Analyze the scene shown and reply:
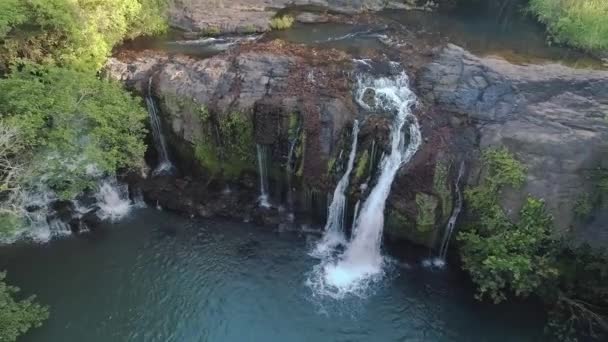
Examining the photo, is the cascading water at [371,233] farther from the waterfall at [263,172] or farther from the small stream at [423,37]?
the small stream at [423,37]

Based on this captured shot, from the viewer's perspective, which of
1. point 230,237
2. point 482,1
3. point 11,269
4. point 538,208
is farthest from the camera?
point 482,1

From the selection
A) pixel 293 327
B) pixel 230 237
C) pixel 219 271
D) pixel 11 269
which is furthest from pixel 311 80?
pixel 11 269

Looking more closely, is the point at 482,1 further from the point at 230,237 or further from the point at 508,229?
the point at 230,237

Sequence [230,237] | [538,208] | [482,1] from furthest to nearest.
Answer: [482,1], [230,237], [538,208]

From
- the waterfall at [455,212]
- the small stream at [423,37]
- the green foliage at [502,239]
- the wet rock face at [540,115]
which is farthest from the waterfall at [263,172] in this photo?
the green foliage at [502,239]

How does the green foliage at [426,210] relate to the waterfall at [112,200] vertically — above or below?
above

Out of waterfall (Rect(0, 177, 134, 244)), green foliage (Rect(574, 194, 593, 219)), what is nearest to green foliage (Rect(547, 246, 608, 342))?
green foliage (Rect(574, 194, 593, 219))

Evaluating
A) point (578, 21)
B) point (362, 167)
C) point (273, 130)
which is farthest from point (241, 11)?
point (578, 21)
